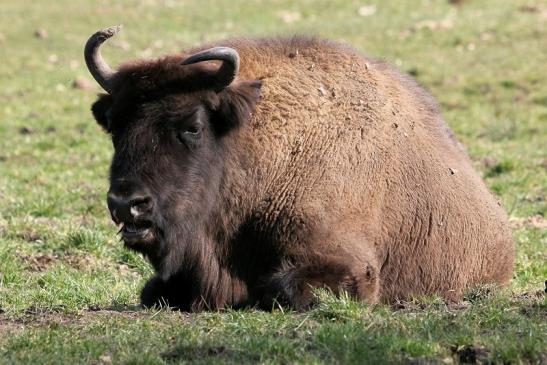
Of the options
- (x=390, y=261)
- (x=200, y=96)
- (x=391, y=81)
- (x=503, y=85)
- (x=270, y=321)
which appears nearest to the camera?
(x=270, y=321)

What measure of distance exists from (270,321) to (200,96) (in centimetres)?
171

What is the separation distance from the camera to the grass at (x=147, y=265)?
6207mm

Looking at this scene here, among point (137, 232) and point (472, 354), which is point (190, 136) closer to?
point (137, 232)

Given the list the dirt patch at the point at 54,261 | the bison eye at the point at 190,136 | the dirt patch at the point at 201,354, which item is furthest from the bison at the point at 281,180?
the dirt patch at the point at 54,261

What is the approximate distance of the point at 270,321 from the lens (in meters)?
6.81

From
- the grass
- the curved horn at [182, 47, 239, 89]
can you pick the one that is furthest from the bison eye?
the grass

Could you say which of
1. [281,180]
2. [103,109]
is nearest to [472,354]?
[281,180]

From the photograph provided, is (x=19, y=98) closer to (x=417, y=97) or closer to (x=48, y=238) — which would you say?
(x=48, y=238)

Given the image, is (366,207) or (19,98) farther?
(19,98)

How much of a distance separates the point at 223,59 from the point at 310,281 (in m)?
1.65

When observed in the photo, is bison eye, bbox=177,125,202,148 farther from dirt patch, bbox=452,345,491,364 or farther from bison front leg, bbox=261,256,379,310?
dirt patch, bbox=452,345,491,364

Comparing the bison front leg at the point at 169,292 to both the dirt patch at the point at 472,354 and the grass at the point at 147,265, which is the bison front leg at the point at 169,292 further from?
the dirt patch at the point at 472,354

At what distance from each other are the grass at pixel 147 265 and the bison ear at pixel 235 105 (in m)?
1.37

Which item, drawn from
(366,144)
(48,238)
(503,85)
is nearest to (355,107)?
(366,144)
